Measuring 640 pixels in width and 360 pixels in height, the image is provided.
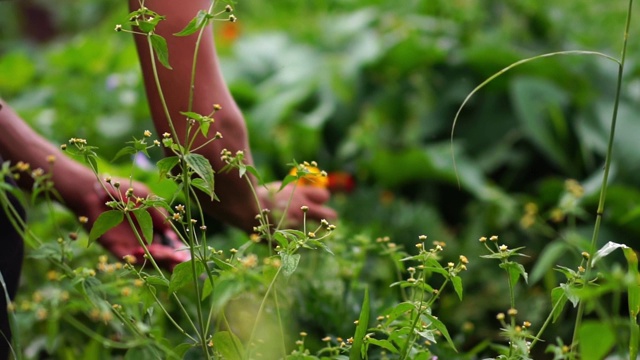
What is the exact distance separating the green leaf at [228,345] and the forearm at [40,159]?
0.55 metres

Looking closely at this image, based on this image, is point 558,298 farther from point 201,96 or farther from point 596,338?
point 201,96

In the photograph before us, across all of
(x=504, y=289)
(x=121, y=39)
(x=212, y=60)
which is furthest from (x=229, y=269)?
(x=121, y=39)

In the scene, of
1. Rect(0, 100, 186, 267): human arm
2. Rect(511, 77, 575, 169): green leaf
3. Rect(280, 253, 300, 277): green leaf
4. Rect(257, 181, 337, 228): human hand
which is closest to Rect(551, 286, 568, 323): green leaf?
Rect(280, 253, 300, 277): green leaf

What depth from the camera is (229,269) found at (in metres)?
1.25

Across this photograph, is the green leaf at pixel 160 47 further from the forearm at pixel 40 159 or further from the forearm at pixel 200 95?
the forearm at pixel 40 159

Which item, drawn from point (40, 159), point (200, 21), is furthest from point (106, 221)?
point (40, 159)

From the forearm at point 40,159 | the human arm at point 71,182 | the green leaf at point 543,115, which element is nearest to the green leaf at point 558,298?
the human arm at point 71,182

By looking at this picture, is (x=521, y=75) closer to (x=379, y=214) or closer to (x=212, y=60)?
(x=379, y=214)

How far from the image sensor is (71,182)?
1.82 meters

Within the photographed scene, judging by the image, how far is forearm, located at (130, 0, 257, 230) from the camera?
1526mm

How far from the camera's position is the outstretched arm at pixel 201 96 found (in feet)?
5.01

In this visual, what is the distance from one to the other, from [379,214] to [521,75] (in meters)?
0.93

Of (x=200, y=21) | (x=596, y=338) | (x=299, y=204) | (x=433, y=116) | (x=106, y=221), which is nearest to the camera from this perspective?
(x=596, y=338)

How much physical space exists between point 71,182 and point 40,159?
84 mm
